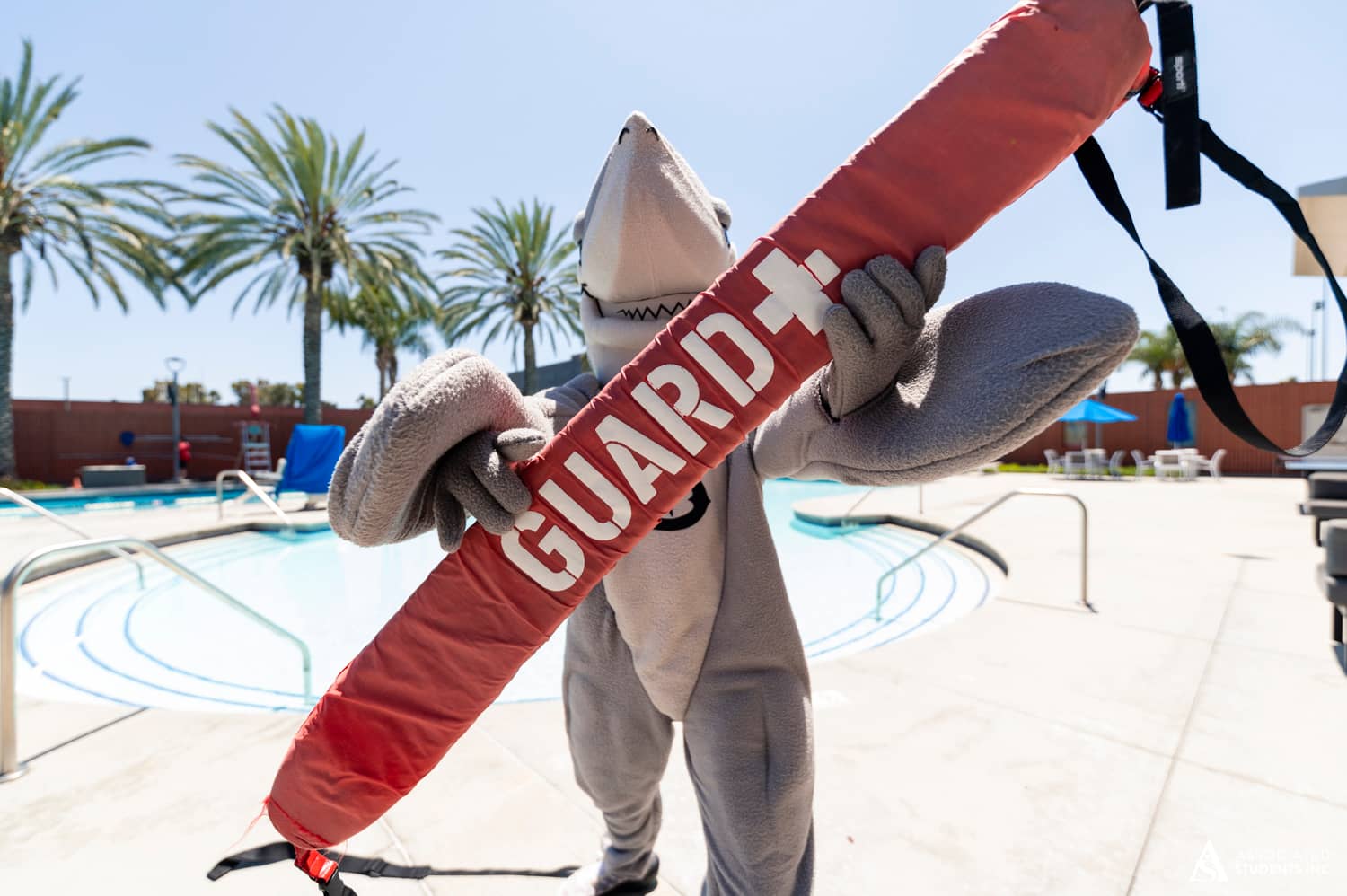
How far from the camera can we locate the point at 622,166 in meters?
1.23

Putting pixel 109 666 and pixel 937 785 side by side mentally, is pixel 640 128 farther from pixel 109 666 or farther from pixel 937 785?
pixel 109 666

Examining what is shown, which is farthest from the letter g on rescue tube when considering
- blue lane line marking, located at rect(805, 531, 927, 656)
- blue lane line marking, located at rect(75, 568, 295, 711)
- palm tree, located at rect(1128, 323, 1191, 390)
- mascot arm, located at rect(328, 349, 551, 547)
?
palm tree, located at rect(1128, 323, 1191, 390)

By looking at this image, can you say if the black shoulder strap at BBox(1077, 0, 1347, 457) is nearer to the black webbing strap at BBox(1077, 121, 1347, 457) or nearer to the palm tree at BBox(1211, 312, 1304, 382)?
the black webbing strap at BBox(1077, 121, 1347, 457)

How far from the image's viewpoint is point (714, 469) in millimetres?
1260

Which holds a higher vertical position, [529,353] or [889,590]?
[529,353]

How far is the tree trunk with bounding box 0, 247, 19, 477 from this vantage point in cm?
1413

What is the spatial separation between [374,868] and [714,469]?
1.40 metres

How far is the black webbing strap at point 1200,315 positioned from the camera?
873 millimetres

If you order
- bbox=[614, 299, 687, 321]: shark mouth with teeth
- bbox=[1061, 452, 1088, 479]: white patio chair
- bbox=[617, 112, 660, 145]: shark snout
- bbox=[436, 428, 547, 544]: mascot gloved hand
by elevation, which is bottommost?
bbox=[1061, 452, 1088, 479]: white patio chair

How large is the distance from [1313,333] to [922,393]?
136 feet

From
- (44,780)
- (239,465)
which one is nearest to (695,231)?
(44,780)

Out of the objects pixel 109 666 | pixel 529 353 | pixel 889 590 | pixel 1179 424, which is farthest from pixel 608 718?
pixel 1179 424

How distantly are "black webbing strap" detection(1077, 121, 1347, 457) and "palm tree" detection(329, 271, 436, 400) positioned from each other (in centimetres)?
1236

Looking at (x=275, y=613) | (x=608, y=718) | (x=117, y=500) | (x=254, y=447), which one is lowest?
(x=117, y=500)
